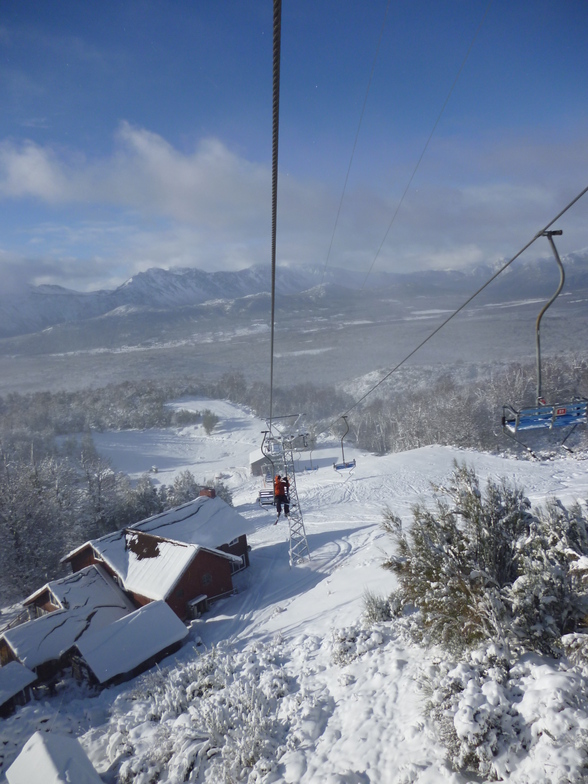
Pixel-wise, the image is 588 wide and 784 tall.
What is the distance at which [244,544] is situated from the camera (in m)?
22.4

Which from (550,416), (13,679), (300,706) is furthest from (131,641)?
(550,416)

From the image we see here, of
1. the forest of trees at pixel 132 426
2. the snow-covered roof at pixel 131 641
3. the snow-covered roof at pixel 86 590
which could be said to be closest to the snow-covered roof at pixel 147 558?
the snow-covered roof at pixel 86 590

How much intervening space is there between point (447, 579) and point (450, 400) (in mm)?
54603

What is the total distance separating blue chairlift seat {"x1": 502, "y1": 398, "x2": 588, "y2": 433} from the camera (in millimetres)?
6266

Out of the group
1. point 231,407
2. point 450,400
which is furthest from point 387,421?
point 231,407

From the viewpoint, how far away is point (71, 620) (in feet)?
57.3

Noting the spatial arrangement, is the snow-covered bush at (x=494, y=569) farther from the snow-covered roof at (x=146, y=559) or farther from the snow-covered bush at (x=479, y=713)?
the snow-covered roof at (x=146, y=559)

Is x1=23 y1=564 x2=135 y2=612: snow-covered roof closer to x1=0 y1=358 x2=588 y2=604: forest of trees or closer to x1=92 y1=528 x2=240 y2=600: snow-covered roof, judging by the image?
x1=92 y1=528 x2=240 y2=600: snow-covered roof

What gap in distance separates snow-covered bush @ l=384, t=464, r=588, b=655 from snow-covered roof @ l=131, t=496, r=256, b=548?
15560 millimetres

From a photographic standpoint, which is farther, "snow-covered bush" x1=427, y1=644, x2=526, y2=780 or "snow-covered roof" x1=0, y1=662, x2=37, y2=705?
"snow-covered roof" x1=0, y1=662, x2=37, y2=705

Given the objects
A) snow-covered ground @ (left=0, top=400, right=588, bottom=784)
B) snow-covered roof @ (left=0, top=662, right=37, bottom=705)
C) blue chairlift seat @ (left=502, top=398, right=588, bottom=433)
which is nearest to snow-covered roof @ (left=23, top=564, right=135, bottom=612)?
snow-covered roof @ (left=0, top=662, right=37, bottom=705)

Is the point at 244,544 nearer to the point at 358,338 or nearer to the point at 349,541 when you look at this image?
the point at 349,541

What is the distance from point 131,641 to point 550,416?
1514 cm

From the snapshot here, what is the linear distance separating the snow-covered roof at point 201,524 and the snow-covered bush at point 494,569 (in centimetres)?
1556
